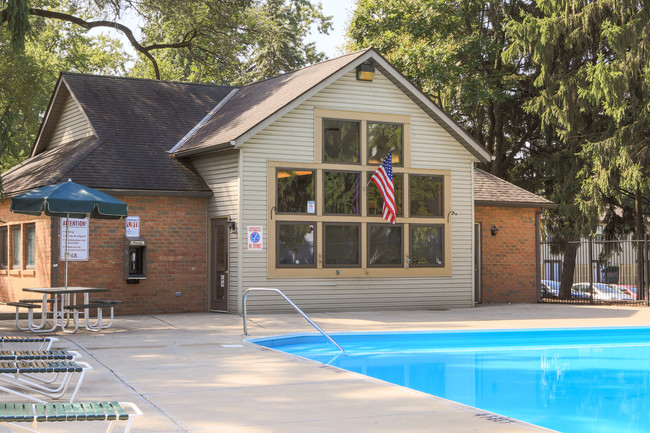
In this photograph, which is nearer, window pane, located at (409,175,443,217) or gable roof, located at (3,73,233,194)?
gable roof, located at (3,73,233,194)

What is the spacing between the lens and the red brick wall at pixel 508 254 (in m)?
21.0

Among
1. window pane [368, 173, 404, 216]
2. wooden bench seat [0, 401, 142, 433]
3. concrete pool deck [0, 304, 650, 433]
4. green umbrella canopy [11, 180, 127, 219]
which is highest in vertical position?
window pane [368, 173, 404, 216]

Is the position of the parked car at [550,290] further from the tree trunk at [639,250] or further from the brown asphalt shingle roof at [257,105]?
the brown asphalt shingle roof at [257,105]

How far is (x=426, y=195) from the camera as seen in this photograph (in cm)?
1914

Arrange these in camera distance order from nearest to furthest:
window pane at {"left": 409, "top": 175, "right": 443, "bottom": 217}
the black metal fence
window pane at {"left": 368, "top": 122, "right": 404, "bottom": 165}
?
window pane at {"left": 368, "top": 122, "right": 404, "bottom": 165}, window pane at {"left": 409, "top": 175, "right": 443, "bottom": 217}, the black metal fence

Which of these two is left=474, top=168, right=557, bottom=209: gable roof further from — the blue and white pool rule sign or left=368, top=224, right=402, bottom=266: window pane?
the blue and white pool rule sign

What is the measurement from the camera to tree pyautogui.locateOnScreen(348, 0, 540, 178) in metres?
27.7

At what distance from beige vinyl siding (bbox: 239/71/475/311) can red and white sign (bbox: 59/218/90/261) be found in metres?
3.21

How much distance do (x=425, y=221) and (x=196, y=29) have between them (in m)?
13.4

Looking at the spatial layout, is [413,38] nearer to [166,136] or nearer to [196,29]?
[196,29]

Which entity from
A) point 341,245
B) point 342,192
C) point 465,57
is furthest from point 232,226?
point 465,57

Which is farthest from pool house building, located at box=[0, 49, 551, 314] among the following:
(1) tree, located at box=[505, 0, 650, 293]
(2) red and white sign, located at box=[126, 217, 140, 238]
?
(1) tree, located at box=[505, 0, 650, 293]

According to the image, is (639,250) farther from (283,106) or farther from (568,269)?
(283,106)

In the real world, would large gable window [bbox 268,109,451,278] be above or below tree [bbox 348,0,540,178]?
below
